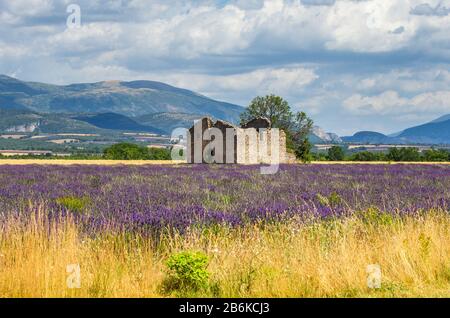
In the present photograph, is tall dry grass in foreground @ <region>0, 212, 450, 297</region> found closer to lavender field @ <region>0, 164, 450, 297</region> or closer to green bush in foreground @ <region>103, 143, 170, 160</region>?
lavender field @ <region>0, 164, 450, 297</region>

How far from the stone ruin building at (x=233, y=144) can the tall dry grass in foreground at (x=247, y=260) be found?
38.2 m

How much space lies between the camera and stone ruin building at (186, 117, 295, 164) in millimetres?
47031

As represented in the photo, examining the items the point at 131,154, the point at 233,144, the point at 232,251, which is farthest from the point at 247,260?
the point at 131,154

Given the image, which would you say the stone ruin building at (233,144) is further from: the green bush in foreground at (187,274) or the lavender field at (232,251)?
the green bush in foreground at (187,274)

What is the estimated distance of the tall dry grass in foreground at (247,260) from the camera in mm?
6180

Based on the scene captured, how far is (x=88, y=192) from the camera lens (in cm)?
1278

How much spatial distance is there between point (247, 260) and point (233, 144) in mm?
40230

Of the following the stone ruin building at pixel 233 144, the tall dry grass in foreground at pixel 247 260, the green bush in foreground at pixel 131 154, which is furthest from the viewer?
the green bush in foreground at pixel 131 154

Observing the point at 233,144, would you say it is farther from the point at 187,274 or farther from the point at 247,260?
the point at 187,274

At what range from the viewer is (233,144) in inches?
1848

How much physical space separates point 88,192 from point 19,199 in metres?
1.84

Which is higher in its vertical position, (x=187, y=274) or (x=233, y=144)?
(x=233, y=144)

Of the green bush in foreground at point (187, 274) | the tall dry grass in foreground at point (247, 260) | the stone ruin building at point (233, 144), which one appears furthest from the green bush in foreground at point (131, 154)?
the green bush in foreground at point (187, 274)

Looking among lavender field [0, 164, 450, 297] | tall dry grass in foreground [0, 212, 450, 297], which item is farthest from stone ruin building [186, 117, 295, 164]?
tall dry grass in foreground [0, 212, 450, 297]
